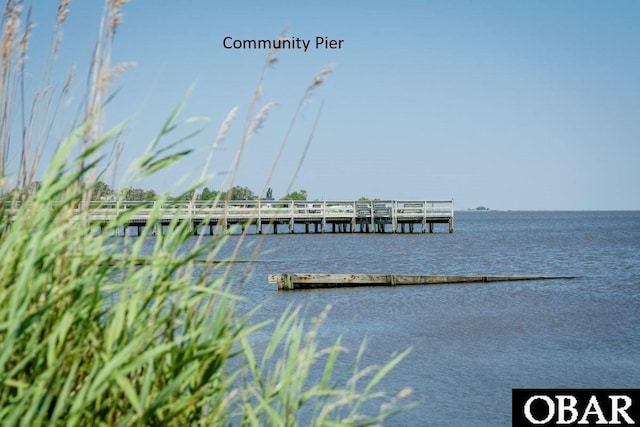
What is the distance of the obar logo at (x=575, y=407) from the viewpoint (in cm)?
859

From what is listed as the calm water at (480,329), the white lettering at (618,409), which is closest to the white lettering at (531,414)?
the calm water at (480,329)

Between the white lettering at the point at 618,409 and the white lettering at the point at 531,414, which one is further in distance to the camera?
the white lettering at the point at 618,409

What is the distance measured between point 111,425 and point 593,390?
332 inches

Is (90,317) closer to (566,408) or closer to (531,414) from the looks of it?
(531,414)

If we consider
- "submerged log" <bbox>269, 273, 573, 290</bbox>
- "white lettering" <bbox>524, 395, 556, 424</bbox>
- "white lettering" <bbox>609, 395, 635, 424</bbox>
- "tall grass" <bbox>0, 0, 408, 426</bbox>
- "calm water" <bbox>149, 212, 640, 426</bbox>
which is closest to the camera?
"tall grass" <bbox>0, 0, 408, 426</bbox>

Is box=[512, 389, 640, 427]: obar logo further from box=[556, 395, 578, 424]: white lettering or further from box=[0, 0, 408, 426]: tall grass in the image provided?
box=[0, 0, 408, 426]: tall grass

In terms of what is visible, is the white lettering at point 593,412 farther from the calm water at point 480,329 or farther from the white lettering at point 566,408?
the calm water at point 480,329

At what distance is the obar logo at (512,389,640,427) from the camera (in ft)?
28.2

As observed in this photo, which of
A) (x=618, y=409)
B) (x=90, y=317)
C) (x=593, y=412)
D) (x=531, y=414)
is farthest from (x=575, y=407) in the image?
(x=90, y=317)

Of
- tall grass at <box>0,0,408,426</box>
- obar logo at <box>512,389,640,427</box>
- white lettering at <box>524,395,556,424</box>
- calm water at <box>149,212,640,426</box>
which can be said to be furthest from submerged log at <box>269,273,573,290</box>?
tall grass at <box>0,0,408,426</box>

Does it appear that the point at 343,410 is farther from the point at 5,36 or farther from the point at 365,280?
the point at 365,280

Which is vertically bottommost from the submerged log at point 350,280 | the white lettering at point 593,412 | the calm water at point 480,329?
the white lettering at point 593,412

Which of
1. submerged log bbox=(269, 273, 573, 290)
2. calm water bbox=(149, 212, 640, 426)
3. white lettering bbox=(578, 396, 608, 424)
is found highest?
submerged log bbox=(269, 273, 573, 290)

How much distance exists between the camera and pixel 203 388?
279 centimetres
